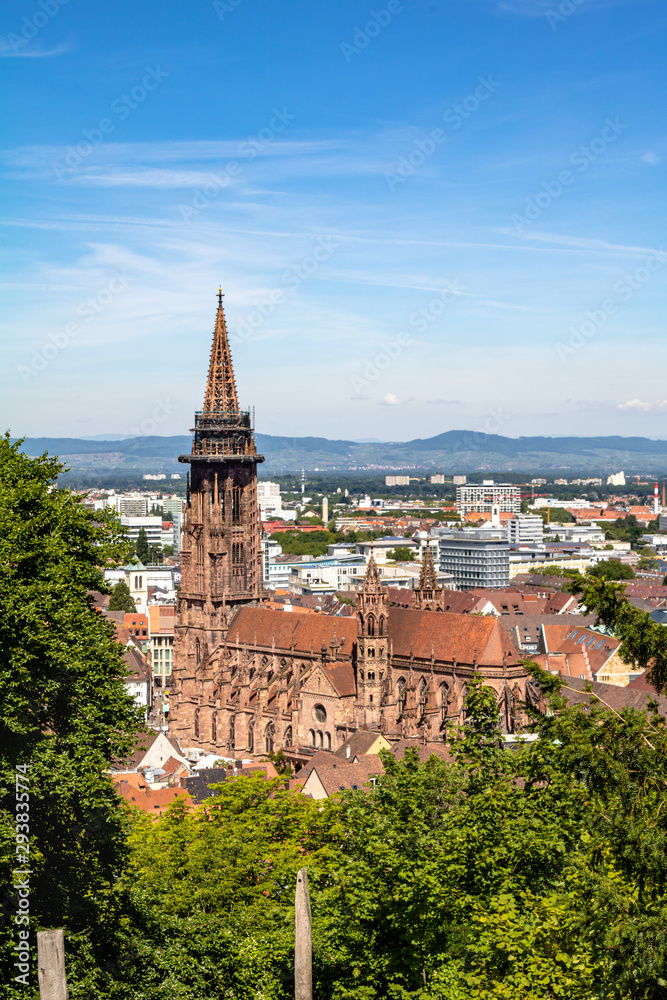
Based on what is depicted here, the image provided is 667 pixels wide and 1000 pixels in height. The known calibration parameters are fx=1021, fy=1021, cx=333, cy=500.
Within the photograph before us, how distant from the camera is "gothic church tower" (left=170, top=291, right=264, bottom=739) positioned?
93625 millimetres

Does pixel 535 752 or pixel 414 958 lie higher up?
pixel 535 752

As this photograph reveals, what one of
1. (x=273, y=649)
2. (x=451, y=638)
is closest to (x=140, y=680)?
(x=273, y=649)

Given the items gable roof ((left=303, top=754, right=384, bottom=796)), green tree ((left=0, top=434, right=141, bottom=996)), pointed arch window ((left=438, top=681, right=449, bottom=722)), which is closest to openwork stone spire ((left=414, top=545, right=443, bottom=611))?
pointed arch window ((left=438, top=681, right=449, bottom=722))

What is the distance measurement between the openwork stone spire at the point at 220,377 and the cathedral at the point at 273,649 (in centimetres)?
9

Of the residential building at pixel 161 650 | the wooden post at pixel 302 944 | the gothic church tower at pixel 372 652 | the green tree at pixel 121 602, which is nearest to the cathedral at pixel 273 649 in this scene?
the gothic church tower at pixel 372 652

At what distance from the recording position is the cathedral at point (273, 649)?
77625 mm

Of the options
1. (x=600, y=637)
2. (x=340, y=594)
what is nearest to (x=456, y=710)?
(x=600, y=637)

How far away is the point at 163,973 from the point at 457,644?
52.9m

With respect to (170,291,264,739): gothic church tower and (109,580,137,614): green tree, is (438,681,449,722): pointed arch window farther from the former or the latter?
(109,580,137,614): green tree

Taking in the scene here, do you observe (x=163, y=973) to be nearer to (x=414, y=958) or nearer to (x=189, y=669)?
(x=414, y=958)

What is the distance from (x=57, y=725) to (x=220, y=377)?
69.5 metres

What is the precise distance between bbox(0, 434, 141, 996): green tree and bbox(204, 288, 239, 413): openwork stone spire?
64312 mm

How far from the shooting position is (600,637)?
10800cm

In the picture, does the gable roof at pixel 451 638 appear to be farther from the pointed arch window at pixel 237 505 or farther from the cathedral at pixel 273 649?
the pointed arch window at pixel 237 505
